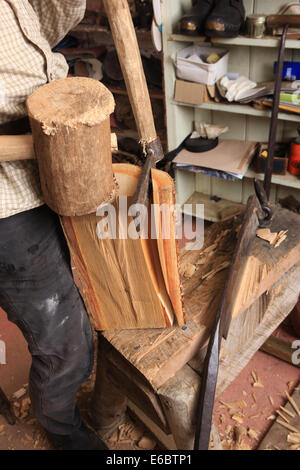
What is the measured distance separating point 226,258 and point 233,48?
1521mm

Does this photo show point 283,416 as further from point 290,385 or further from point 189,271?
point 189,271

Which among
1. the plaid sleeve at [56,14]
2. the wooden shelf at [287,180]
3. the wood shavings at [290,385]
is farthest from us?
the wooden shelf at [287,180]

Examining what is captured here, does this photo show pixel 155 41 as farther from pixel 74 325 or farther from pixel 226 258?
pixel 74 325

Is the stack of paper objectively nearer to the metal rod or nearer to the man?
the metal rod

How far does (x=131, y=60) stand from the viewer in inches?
39.6

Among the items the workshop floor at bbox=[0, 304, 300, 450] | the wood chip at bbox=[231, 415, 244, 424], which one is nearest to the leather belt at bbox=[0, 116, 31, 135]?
the workshop floor at bbox=[0, 304, 300, 450]

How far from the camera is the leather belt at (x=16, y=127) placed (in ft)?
3.26

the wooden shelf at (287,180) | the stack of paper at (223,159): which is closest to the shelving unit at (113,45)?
the stack of paper at (223,159)

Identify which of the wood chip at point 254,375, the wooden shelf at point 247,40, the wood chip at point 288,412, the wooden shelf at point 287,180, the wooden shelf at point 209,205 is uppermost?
the wooden shelf at point 247,40

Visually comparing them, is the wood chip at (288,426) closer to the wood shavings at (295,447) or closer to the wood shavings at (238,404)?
the wood shavings at (295,447)

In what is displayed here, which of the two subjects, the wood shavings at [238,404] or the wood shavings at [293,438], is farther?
the wood shavings at [238,404]

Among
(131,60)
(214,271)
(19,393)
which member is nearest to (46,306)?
(214,271)

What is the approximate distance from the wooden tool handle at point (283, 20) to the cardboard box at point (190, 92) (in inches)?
18.6
